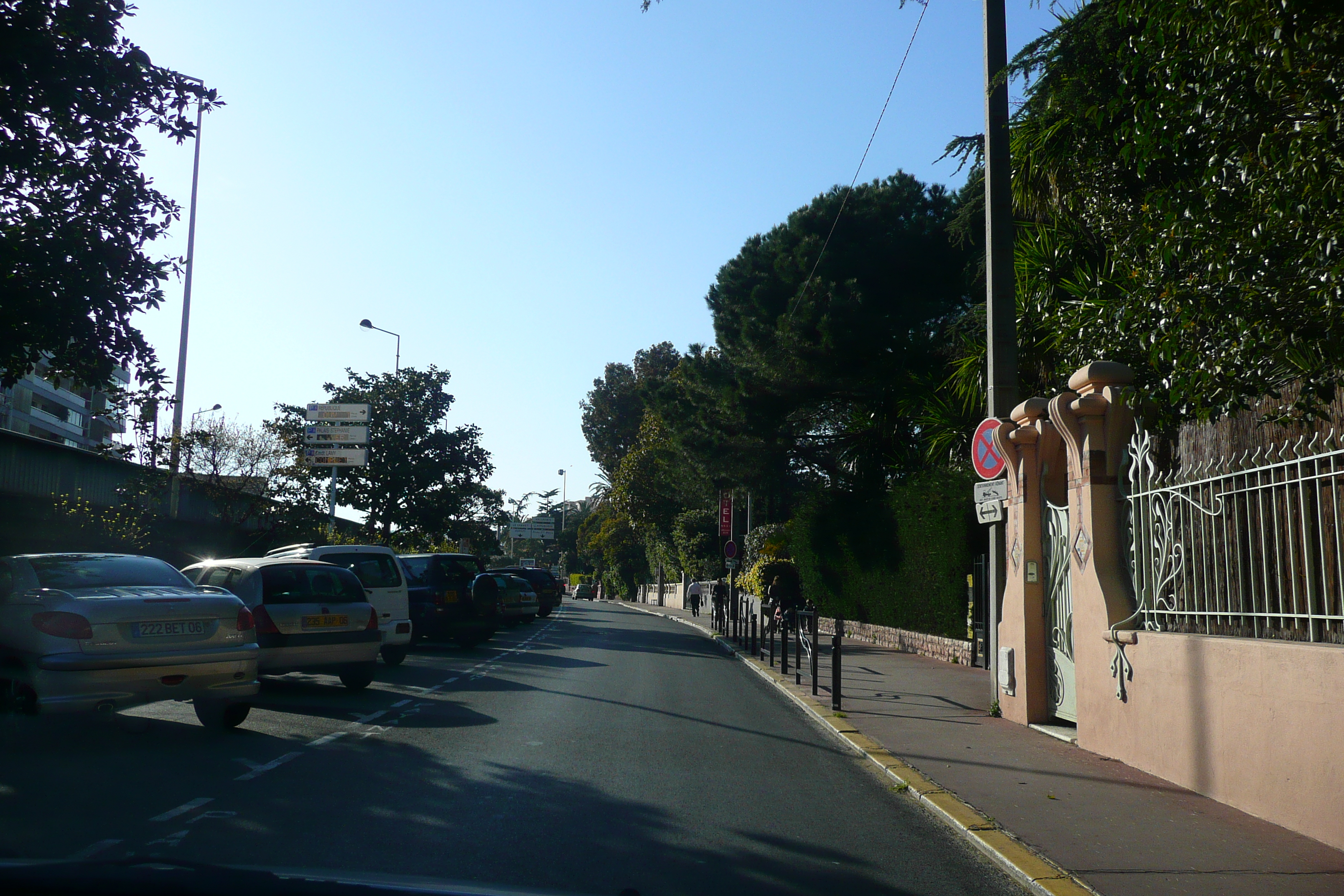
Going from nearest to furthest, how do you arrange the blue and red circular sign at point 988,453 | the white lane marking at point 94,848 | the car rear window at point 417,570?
1. the white lane marking at point 94,848
2. the blue and red circular sign at point 988,453
3. the car rear window at point 417,570

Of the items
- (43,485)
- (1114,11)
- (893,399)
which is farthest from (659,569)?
(1114,11)

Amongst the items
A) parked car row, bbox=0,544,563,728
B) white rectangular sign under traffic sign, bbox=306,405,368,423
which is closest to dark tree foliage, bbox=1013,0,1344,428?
parked car row, bbox=0,544,563,728

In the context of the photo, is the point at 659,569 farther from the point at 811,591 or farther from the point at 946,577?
the point at 946,577

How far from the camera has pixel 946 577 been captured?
18.9 m

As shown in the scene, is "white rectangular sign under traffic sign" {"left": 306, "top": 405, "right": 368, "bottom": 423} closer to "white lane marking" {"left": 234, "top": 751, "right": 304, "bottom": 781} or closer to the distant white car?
the distant white car

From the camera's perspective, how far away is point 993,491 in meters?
11.2

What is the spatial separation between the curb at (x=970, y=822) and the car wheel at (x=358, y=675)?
529 centimetres

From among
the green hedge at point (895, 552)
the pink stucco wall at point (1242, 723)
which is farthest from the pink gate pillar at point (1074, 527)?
the green hedge at point (895, 552)

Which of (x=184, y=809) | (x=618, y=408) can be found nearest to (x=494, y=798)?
(x=184, y=809)

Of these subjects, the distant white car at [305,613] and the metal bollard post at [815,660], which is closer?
the distant white car at [305,613]

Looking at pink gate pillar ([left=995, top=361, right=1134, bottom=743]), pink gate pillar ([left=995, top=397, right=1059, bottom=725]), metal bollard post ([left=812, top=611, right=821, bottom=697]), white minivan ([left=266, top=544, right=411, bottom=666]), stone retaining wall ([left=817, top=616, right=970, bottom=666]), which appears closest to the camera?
pink gate pillar ([left=995, top=361, right=1134, bottom=743])

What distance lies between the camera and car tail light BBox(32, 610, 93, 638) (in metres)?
8.02

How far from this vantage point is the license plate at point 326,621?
12031 mm

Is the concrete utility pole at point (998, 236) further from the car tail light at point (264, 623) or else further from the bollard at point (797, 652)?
the car tail light at point (264, 623)
